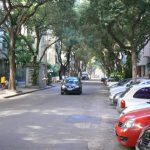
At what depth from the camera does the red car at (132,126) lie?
9820mm

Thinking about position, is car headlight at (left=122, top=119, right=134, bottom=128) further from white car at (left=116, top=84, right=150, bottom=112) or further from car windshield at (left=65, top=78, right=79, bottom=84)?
car windshield at (left=65, top=78, right=79, bottom=84)

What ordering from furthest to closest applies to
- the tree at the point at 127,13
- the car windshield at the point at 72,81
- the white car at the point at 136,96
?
the car windshield at the point at 72,81, the tree at the point at 127,13, the white car at the point at 136,96

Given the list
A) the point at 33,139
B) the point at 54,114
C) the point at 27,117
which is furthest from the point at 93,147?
the point at 54,114

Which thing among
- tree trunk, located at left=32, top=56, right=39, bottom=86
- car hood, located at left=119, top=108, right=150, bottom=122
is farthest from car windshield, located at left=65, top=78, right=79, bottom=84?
car hood, located at left=119, top=108, right=150, bottom=122

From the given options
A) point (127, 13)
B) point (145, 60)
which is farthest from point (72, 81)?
point (145, 60)

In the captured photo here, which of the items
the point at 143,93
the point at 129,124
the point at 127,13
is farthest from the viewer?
the point at 127,13

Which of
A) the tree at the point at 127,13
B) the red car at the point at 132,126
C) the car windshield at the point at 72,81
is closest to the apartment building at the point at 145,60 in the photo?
the car windshield at the point at 72,81

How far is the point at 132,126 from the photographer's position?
9906mm

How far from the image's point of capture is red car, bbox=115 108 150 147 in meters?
9.82

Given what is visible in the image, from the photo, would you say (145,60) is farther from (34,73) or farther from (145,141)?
(145,141)

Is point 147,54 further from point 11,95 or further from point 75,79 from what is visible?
point 11,95

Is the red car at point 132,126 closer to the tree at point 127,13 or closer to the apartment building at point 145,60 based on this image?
the tree at point 127,13

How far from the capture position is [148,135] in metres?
7.15

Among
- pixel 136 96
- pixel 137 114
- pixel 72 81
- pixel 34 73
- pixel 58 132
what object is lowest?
pixel 58 132
